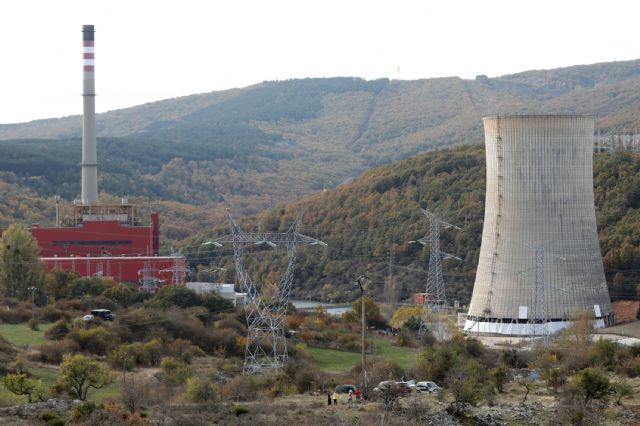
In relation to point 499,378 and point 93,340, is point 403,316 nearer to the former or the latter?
point 93,340

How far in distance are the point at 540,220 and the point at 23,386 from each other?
22088 millimetres

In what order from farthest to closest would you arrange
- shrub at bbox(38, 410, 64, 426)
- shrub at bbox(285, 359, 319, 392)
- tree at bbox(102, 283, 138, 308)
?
tree at bbox(102, 283, 138, 308) < shrub at bbox(285, 359, 319, 392) < shrub at bbox(38, 410, 64, 426)

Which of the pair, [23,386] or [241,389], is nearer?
[23,386]

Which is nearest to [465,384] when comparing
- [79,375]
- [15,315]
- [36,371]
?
[79,375]

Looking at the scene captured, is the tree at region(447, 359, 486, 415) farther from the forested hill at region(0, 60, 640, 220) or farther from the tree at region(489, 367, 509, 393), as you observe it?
the forested hill at region(0, 60, 640, 220)

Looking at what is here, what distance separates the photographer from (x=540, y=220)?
4541cm

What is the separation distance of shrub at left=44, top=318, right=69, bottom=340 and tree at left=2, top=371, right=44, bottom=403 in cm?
987

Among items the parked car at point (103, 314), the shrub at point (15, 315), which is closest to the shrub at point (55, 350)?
the parked car at point (103, 314)

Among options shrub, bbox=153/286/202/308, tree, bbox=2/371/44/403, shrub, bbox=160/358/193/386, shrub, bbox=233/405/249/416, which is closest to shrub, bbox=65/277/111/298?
shrub, bbox=153/286/202/308

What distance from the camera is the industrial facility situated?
5941cm

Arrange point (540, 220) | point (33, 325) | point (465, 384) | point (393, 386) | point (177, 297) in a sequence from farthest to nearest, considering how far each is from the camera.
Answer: point (177, 297) < point (540, 220) < point (33, 325) < point (465, 384) < point (393, 386)

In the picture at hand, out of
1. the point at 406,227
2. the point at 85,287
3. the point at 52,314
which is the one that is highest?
the point at 406,227

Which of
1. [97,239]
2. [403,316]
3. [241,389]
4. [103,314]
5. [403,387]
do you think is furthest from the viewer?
[97,239]

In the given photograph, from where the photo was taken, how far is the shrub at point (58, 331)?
128 feet
